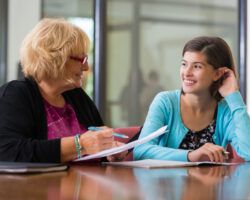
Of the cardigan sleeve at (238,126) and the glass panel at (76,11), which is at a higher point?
the glass panel at (76,11)

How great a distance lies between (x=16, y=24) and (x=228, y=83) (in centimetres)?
312

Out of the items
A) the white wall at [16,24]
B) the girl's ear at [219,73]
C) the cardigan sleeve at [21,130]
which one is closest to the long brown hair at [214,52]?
the girl's ear at [219,73]

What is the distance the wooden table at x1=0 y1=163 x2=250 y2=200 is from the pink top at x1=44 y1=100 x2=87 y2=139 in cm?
38

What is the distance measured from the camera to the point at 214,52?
6.84 ft

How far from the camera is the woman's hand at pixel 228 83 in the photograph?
2117 millimetres

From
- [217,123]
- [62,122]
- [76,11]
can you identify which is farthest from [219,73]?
[76,11]

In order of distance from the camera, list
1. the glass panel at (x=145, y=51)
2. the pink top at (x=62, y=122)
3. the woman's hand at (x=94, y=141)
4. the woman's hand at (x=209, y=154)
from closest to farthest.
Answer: the woman's hand at (x=94, y=141) < the woman's hand at (x=209, y=154) < the pink top at (x=62, y=122) < the glass panel at (x=145, y=51)

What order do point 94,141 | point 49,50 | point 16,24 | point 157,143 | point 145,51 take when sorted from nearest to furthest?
point 94,141 < point 49,50 < point 157,143 < point 145,51 < point 16,24

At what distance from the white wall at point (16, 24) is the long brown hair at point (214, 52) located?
9.59 feet

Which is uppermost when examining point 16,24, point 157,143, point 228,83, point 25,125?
point 16,24

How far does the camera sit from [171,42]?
448 centimetres

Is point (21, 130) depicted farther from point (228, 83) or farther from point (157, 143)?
point (228, 83)

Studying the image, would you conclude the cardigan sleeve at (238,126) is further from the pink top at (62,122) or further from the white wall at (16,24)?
the white wall at (16,24)

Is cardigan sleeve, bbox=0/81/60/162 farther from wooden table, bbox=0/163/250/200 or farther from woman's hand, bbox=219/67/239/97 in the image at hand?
woman's hand, bbox=219/67/239/97
